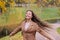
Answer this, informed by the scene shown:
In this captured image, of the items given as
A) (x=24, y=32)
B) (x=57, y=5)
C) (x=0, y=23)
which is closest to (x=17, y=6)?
(x=0, y=23)

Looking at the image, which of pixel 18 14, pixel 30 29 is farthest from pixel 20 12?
pixel 30 29

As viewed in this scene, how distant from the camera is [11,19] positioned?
10.1 ft

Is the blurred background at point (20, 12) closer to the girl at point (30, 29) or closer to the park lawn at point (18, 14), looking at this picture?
the park lawn at point (18, 14)

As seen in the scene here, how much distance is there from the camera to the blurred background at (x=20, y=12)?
3.06 meters

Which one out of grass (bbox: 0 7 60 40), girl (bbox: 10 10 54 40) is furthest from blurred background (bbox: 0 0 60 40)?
girl (bbox: 10 10 54 40)

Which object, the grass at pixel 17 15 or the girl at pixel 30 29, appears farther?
the grass at pixel 17 15

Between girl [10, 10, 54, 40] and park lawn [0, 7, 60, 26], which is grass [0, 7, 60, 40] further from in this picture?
girl [10, 10, 54, 40]

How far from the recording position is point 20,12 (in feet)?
9.96

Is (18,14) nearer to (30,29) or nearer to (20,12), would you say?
(20,12)

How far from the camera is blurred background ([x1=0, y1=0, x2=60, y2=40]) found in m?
3.06

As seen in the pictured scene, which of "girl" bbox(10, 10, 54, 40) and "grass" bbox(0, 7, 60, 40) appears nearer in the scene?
"girl" bbox(10, 10, 54, 40)

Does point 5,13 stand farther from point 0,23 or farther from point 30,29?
point 30,29

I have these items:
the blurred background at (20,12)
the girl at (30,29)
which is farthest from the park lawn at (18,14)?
the girl at (30,29)

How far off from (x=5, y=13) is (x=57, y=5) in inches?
31.6
